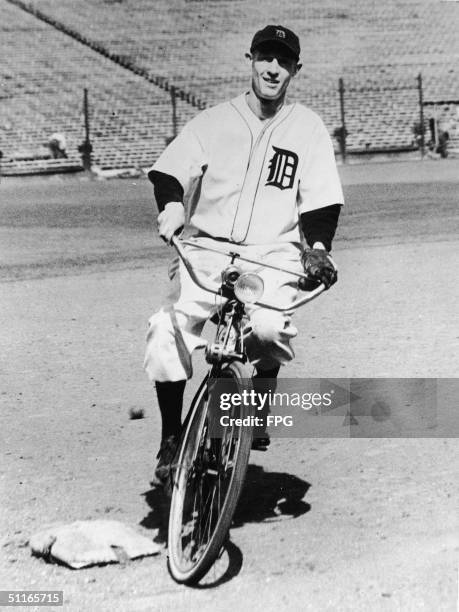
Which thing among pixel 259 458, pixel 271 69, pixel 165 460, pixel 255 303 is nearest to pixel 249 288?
pixel 255 303

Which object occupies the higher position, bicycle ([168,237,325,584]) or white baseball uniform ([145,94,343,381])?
white baseball uniform ([145,94,343,381])

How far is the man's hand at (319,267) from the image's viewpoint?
3.17 meters

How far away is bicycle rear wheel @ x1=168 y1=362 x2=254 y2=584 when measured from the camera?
2.91 m

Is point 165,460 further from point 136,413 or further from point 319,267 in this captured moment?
point 136,413

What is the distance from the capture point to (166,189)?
11.6 ft

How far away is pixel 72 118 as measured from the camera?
24297 millimetres

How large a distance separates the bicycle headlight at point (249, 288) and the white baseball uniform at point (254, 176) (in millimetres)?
365

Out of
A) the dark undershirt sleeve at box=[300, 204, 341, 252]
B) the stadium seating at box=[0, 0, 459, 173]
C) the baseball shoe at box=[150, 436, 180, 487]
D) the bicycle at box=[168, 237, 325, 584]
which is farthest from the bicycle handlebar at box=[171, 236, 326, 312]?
the stadium seating at box=[0, 0, 459, 173]

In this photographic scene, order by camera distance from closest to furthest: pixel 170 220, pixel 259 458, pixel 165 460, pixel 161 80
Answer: pixel 170 220, pixel 165 460, pixel 259 458, pixel 161 80

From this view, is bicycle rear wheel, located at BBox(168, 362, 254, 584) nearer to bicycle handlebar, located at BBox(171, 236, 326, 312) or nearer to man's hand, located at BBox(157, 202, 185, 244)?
bicycle handlebar, located at BBox(171, 236, 326, 312)

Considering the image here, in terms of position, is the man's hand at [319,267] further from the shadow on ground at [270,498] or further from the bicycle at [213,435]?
the shadow on ground at [270,498]

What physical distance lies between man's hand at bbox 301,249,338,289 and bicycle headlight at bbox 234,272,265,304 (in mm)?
153

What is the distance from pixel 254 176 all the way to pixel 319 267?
0.55 meters

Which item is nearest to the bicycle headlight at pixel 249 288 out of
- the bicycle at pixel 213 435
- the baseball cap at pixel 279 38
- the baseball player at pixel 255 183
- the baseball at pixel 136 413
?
the bicycle at pixel 213 435
